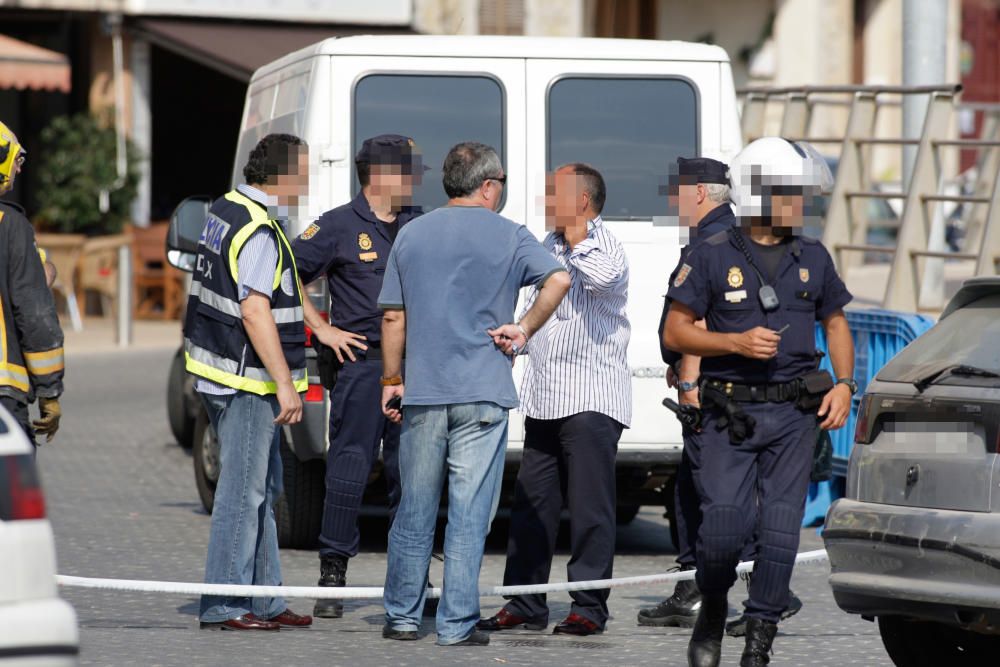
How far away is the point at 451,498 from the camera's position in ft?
22.0

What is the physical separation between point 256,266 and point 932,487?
2.54 meters

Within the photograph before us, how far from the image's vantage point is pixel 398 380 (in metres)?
6.84

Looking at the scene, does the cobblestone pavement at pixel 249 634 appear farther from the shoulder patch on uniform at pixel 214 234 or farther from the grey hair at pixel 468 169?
the grey hair at pixel 468 169

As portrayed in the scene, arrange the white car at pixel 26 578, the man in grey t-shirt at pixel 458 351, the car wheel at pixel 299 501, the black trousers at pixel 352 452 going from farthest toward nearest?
1. the car wheel at pixel 299 501
2. the black trousers at pixel 352 452
3. the man in grey t-shirt at pixel 458 351
4. the white car at pixel 26 578

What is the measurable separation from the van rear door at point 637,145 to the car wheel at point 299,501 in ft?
4.73

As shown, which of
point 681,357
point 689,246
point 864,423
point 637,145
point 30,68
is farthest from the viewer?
point 30,68

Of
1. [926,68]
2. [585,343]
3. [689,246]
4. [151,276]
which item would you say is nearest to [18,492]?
[585,343]

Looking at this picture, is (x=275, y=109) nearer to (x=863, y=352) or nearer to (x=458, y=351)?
(x=458, y=351)

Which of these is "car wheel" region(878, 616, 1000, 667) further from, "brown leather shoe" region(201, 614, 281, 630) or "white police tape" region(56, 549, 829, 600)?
"brown leather shoe" region(201, 614, 281, 630)

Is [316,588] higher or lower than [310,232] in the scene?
lower

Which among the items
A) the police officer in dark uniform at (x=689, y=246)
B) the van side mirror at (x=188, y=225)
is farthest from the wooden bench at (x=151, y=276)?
the police officer in dark uniform at (x=689, y=246)

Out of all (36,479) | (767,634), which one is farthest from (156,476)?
(36,479)

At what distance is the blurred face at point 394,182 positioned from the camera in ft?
24.3

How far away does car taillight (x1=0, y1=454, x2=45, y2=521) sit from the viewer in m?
4.39
